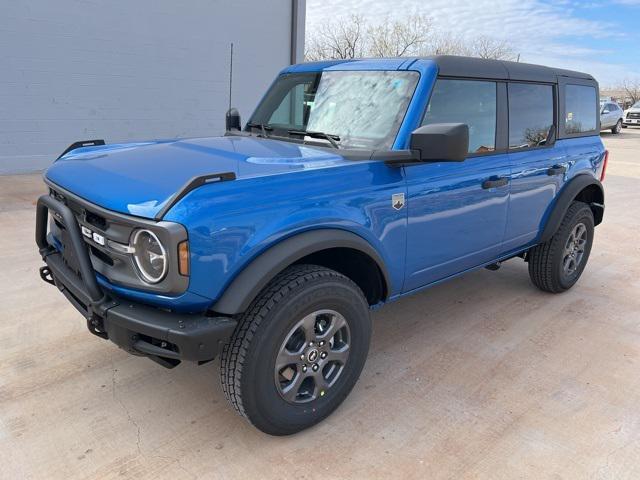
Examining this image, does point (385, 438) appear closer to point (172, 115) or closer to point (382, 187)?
point (382, 187)

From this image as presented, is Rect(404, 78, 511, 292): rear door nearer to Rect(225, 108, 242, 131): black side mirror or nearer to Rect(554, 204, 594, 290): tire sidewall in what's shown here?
Rect(554, 204, 594, 290): tire sidewall

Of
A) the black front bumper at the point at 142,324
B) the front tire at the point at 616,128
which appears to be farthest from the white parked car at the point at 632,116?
the black front bumper at the point at 142,324

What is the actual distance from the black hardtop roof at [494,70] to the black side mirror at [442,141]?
66 cm

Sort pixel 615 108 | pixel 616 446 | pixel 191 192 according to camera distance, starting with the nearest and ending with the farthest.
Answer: pixel 191 192
pixel 616 446
pixel 615 108

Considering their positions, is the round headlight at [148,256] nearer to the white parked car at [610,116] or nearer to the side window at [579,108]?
the side window at [579,108]

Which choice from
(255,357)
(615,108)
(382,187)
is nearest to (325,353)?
(255,357)

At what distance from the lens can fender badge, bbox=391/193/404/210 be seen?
2.76m

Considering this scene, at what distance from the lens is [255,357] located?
2.24 metres

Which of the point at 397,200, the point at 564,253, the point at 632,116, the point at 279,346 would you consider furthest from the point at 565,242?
the point at 632,116

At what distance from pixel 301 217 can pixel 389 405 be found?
122 centimetres

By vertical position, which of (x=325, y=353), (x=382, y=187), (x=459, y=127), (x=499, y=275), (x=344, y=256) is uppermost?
(x=459, y=127)


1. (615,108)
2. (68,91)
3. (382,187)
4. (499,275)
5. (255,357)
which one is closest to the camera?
(255,357)

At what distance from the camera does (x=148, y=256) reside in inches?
84.7

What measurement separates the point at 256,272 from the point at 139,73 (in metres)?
8.78
